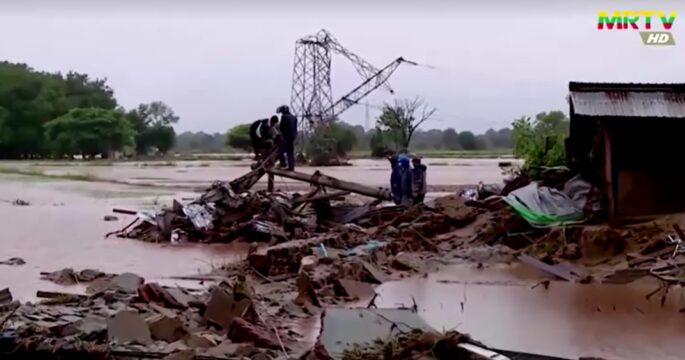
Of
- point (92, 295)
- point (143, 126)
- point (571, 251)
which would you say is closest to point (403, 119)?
point (143, 126)

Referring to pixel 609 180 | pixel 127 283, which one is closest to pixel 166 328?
pixel 127 283

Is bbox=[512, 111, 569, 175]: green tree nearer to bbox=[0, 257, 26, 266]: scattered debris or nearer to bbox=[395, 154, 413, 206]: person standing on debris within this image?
bbox=[395, 154, 413, 206]: person standing on debris

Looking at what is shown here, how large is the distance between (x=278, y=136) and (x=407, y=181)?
317 centimetres

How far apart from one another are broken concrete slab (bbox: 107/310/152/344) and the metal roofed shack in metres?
9.34

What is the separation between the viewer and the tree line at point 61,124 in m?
71.2

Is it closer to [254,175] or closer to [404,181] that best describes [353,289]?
[404,181]

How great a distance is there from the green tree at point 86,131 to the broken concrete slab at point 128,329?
6573 centimetres

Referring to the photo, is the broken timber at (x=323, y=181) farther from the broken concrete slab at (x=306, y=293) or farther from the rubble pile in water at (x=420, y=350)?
the rubble pile in water at (x=420, y=350)

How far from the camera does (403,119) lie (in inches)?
2283

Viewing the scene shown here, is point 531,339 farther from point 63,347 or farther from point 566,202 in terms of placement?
point 566,202

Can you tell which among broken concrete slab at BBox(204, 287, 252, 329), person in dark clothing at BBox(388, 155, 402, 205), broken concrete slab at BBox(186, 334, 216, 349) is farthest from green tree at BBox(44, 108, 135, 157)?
broken concrete slab at BBox(186, 334, 216, 349)

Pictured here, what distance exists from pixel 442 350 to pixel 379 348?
18.9 inches

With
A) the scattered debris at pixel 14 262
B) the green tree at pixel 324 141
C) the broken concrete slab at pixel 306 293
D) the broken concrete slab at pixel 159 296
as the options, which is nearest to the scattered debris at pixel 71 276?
the scattered debris at pixel 14 262

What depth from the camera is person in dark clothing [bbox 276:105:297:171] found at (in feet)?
66.4
